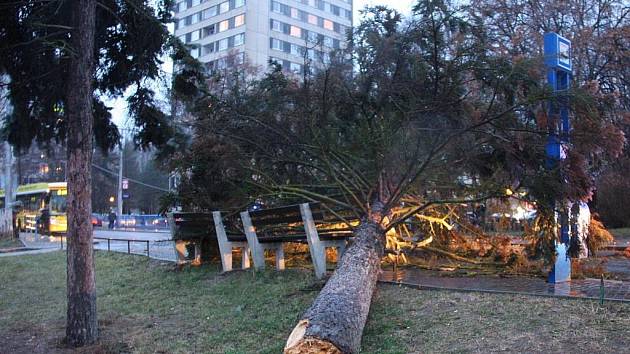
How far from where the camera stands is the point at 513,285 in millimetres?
7875

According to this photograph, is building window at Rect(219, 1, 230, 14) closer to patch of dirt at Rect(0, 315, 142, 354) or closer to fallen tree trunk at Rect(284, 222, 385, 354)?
patch of dirt at Rect(0, 315, 142, 354)

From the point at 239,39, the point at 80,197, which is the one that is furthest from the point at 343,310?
the point at 239,39

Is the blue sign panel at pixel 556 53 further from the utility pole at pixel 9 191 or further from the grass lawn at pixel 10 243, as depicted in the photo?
the utility pole at pixel 9 191

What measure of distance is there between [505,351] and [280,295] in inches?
153

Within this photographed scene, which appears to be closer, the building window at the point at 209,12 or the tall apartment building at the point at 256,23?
the tall apartment building at the point at 256,23

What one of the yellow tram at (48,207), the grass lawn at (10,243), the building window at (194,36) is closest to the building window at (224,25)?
the building window at (194,36)

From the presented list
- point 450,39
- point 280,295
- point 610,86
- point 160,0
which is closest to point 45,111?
point 160,0

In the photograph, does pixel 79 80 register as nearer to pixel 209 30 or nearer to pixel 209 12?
pixel 209 30

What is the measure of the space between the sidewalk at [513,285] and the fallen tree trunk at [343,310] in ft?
2.56

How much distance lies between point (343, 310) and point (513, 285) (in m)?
3.21

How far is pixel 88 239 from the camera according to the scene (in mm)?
7242

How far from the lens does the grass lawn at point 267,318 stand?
17.7 ft

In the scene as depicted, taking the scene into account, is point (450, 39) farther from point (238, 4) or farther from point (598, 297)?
point (238, 4)

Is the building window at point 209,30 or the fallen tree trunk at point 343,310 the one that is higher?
the building window at point 209,30
